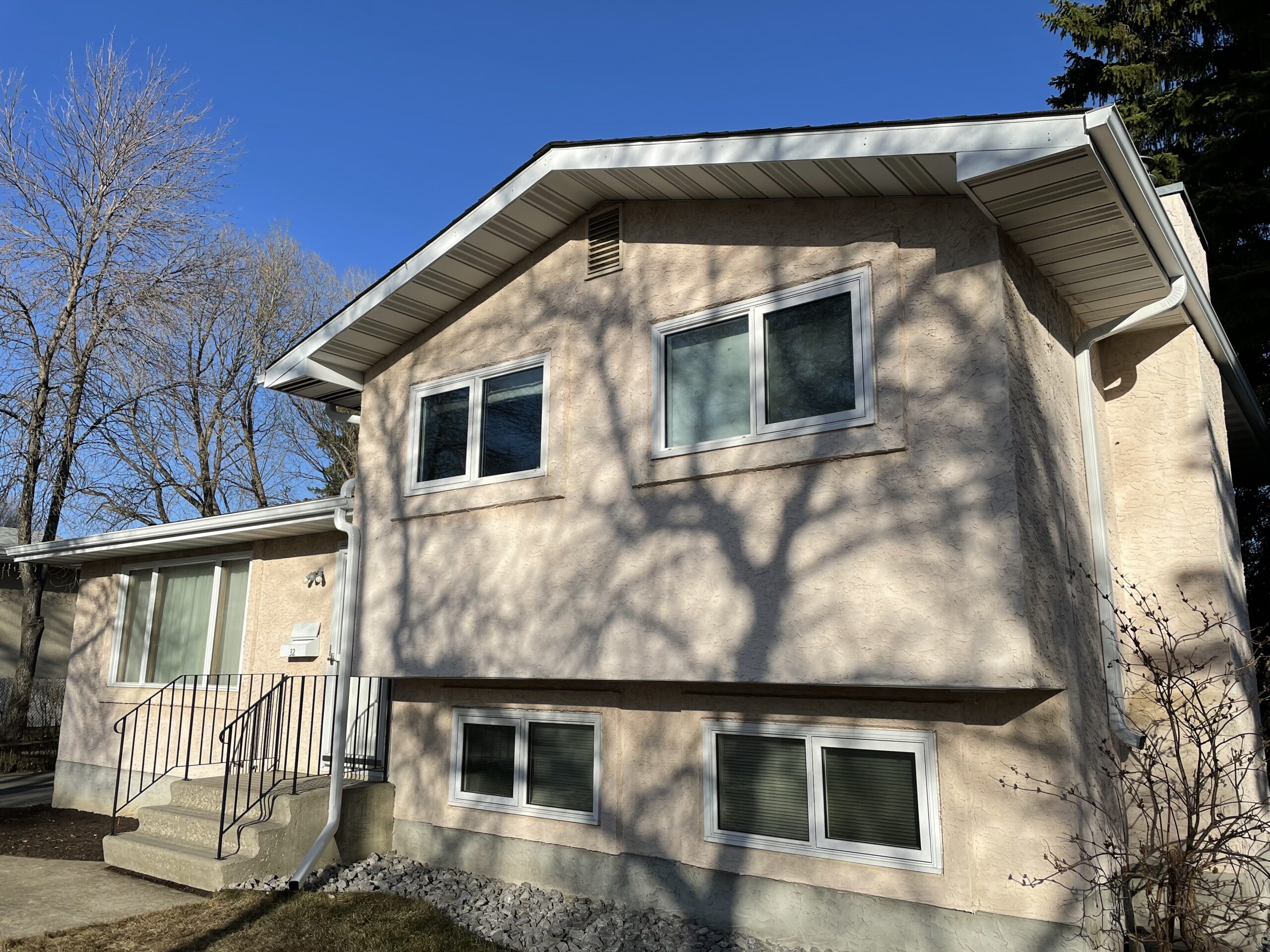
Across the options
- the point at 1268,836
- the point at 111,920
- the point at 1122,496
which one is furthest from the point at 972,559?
the point at 111,920

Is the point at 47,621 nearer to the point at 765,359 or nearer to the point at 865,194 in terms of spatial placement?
the point at 765,359

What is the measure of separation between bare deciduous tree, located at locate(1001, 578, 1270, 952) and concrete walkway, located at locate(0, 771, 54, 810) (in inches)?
506

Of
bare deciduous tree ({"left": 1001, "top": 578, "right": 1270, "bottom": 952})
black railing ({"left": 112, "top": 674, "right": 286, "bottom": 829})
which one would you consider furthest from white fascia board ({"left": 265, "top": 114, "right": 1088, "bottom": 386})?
black railing ({"left": 112, "top": 674, "right": 286, "bottom": 829})

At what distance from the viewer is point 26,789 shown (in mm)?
13617

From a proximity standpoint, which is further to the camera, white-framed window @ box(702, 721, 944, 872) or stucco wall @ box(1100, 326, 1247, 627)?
stucco wall @ box(1100, 326, 1247, 627)

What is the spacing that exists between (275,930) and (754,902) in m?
3.34

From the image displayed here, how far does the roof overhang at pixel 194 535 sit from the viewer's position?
375 inches

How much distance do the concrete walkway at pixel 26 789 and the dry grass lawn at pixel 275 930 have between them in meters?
7.14

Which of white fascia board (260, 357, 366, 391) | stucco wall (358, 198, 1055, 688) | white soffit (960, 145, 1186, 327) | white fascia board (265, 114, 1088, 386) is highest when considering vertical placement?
white fascia board (265, 114, 1088, 386)

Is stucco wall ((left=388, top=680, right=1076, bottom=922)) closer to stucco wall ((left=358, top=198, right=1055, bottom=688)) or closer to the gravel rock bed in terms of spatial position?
the gravel rock bed

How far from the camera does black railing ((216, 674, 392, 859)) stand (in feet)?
27.6

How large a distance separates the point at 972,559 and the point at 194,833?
6.87m

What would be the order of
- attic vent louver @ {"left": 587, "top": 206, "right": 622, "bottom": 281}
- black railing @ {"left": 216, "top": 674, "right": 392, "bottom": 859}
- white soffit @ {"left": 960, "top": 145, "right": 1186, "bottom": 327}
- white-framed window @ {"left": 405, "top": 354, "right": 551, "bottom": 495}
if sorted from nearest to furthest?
1. white soffit @ {"left": 960, "top": 145, "right": 1186, "bottom": 327}
2. attic vent louver @ {"left": 587, "top": 206, "right": 622, "bottom": 281}
3. white-framed window @ {"left": 405, "top": 354, "right": 551, "bottom": 495}
4. black railing @ {"left": 216, "top": 674, "right": 392, "bottom": 859}

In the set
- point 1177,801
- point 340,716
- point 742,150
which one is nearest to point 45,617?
point 340,716
